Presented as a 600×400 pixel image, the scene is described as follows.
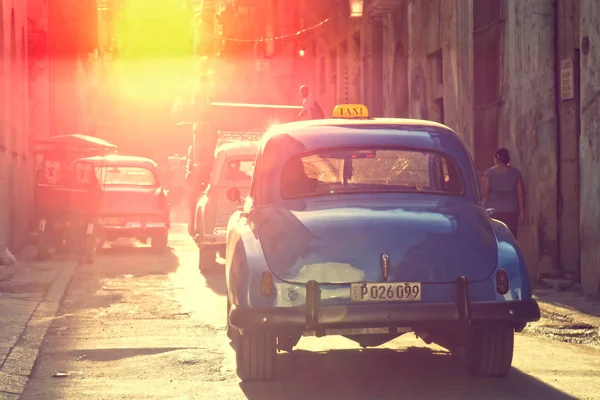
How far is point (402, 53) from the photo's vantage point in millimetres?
27719

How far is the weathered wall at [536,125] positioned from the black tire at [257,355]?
29.4ft

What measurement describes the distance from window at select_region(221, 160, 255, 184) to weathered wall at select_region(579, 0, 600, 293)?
5698 mm

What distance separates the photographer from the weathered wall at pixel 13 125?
22.4m

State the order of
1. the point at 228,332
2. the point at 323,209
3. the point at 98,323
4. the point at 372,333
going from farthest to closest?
the point at 98,323, the point at 228,332, the point at 323,209, the point at 372,333

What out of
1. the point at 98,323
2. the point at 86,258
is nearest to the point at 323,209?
the point at 98,323

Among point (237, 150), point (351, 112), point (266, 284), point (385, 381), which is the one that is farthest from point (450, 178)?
point (237, 150)

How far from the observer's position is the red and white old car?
22.5m

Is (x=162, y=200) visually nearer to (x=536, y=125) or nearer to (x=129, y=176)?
(x=129, y=176)

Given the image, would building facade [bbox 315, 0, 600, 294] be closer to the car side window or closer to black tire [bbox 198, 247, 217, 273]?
black tire [bbox 198, 247, 217, 273]

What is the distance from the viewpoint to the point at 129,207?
22812 millimetres

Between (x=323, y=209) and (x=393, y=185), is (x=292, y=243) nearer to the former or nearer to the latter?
(x=323, y=209)

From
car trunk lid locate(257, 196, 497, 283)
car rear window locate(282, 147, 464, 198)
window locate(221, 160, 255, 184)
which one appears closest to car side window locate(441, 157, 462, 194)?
car rear window locate(282, 147, 464, 198)

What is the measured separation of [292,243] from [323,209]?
1.54 ft

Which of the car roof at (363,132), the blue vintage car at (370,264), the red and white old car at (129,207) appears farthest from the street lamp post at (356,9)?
the blue vintage car at (370,264)
